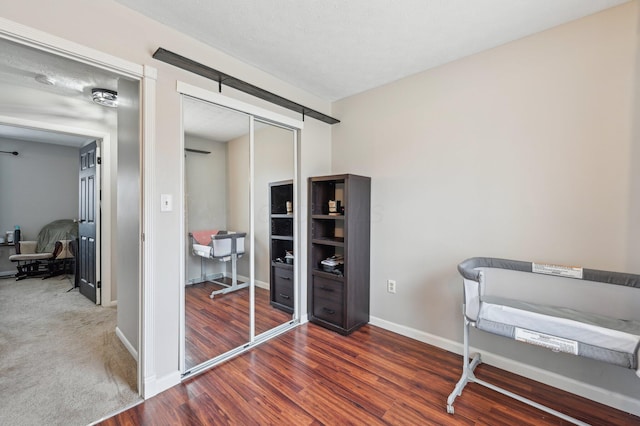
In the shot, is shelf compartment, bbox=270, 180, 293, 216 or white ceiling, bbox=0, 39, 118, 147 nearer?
white ceiling, bbox=0, 39, 118, 147

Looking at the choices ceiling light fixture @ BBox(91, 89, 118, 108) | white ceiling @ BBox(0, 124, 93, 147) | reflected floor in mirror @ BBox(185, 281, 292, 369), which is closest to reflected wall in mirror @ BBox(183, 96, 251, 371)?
reflected floor in mirror @ BBox(185, 281, 292, 369)

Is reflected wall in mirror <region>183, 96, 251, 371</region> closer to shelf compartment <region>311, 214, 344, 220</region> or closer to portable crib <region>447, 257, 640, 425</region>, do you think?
shelf compartment <region>311, 214, 344, 220</region>

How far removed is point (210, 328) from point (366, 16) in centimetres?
270

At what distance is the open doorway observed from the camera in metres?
2.01

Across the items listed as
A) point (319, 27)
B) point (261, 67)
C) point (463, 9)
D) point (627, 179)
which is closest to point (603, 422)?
point (627, 179)

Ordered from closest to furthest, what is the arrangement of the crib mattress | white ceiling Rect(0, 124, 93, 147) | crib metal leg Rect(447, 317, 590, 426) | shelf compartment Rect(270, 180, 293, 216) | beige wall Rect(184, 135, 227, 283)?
the crib mattress, crib metal leg Rect(447, 317, 590, 426), beige wall Rect(184, 135, 227, 283), shelf compartment Rect(270, 180, 293, 216), white ceiling Rect(0, 124, 93, 147)

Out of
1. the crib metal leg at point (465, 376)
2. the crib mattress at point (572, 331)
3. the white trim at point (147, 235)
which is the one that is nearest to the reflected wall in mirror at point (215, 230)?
the white trim at point (147, 235)

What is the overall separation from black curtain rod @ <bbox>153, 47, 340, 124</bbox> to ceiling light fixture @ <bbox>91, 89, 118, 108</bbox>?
4.21 feet

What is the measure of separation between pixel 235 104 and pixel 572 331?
271 cm

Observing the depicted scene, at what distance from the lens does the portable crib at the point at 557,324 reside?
1335 millimetres

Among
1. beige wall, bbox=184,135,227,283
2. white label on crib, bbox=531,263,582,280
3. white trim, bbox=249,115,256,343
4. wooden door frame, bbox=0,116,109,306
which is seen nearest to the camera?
white label on crib, bbox=531,263,582,280

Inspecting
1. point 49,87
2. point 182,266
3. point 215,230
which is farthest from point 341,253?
point 49,87

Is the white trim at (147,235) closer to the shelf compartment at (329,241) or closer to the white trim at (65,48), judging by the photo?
the white trim at (65,48)

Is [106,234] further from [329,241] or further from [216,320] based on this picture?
[329,241]
